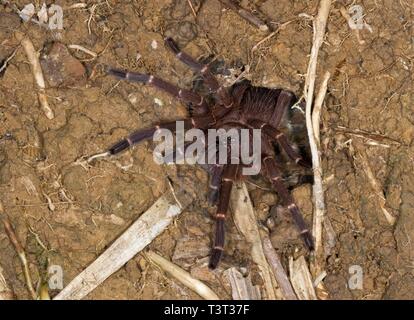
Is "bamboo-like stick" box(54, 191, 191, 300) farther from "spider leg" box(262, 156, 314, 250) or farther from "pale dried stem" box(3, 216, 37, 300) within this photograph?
"spider leg" box(262, 156, 314, 250)

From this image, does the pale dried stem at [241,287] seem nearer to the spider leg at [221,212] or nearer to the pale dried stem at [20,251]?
the spider leg at [221,212]

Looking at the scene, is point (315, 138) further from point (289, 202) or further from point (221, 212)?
point (221, 212)

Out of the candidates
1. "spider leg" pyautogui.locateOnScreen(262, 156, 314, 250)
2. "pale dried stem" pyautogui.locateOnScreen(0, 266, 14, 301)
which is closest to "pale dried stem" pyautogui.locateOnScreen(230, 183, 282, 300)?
"spider leg" pyautogui.locateOnScreen(262, 156, 314, 250)

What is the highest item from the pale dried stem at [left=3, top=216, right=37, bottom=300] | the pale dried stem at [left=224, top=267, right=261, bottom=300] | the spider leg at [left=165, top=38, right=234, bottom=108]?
the spider leg at [left=165, top=38, right=234, bottom=108]

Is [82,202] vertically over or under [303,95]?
under

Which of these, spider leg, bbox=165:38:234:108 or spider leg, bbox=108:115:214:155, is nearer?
spider leg, bbox=108:115:214:155

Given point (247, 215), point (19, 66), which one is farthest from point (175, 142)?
point (19, 66)

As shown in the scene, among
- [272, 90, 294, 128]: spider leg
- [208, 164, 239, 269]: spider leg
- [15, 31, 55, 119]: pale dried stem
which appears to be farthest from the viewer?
[272, 90, 294, 128]: spider leg

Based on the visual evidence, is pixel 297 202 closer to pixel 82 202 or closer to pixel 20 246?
pixel 82 202
